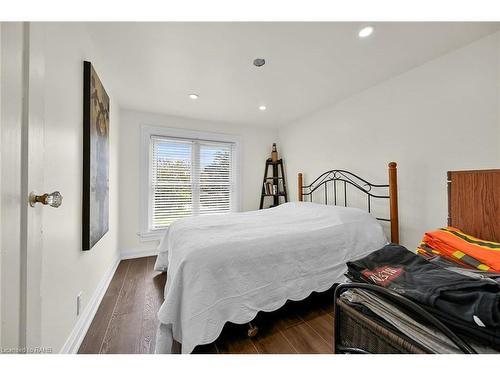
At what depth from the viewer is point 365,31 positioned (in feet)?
4.97

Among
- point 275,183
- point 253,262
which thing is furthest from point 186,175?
point 253,262

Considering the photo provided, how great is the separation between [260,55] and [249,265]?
1.82 m

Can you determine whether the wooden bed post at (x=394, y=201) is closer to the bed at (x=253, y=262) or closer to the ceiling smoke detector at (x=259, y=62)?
the bed at (x=253, y=262)

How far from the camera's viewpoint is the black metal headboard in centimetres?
204

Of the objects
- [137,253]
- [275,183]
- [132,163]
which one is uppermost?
[132,163]

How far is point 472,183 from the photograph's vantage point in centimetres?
145

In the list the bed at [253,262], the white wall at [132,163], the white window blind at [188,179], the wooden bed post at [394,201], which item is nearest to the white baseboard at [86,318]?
the white wall at [132,163]

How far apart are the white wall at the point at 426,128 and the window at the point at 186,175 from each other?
2.06 metres

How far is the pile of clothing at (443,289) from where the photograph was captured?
1.57ft

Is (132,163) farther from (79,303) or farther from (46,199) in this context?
(46,199)

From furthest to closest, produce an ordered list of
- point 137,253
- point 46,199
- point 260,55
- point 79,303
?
point 137,253 < point 260,55 < point 79,303 < point 46,199
